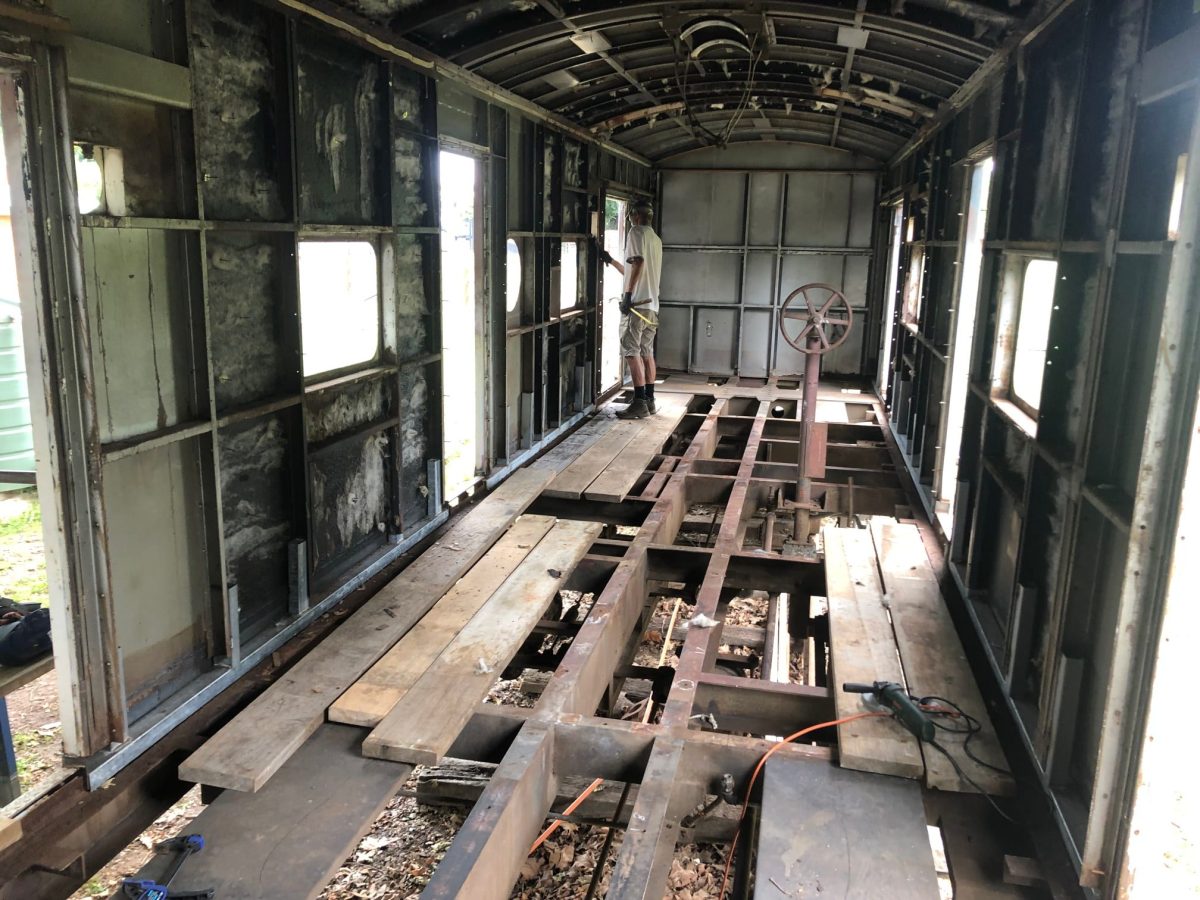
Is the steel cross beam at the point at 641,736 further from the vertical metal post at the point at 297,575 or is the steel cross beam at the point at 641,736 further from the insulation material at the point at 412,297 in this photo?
the insulation material at the point at 412,297

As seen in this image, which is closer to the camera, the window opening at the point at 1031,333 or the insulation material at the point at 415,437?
the window opening at the point at 1031,333

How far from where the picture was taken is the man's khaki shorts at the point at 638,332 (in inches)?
326

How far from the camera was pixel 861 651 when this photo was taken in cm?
379

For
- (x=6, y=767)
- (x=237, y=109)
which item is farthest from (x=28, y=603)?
(x=237, y=109)

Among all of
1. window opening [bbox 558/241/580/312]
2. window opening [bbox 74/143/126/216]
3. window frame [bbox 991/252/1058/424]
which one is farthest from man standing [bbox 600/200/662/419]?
window opening [bbox 74/143/126/216]

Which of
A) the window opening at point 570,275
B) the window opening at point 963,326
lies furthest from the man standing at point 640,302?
the window opening at point 963,326

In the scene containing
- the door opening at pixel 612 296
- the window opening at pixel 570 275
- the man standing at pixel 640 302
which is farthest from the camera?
the door opening at pixel 612 296

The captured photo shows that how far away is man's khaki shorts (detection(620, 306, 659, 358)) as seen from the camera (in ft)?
27.2

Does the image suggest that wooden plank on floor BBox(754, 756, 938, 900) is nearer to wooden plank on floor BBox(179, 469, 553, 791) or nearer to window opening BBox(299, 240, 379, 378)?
wooden plank on floor BBox(179, 469, 553, 791)

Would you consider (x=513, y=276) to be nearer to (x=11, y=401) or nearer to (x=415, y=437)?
(x=415, y=437)

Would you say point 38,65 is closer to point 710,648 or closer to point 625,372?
point 710,648

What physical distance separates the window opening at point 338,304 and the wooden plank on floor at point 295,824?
1.87 m

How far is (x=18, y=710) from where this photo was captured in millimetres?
4734

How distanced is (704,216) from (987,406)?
7.69 m
